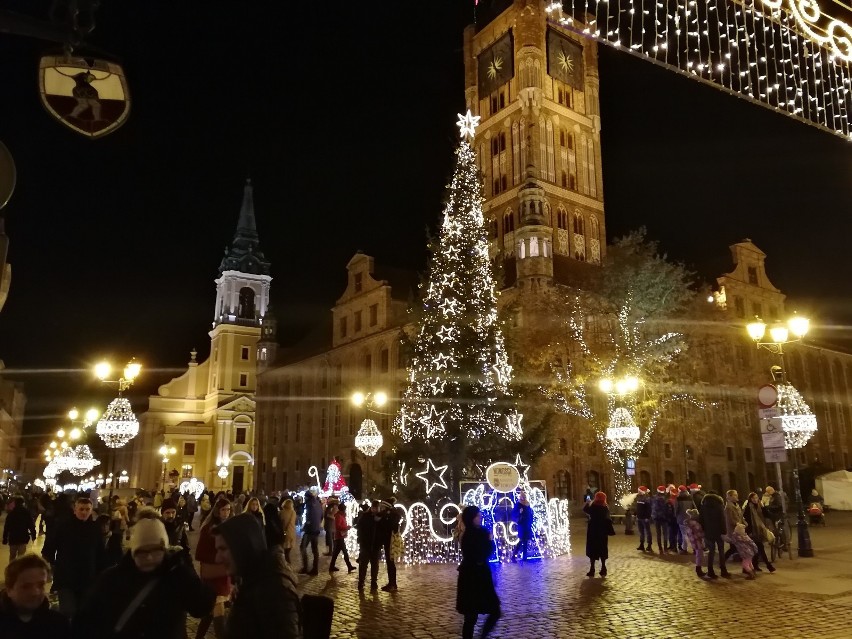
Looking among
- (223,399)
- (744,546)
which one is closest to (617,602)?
(744,546)

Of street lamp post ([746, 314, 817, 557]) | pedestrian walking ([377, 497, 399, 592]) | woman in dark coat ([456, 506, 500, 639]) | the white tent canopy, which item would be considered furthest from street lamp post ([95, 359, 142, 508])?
the white tent canopy

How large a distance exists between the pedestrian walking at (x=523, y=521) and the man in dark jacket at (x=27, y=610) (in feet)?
44.9

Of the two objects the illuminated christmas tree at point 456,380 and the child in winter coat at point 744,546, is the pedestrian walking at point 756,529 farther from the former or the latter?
the illuminated christmas tree at point 456,380

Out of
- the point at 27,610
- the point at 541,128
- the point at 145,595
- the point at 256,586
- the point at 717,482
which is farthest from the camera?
the point at 541,128

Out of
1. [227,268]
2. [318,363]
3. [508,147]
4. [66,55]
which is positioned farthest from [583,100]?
[66,55]

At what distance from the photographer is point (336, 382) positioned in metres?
58.0

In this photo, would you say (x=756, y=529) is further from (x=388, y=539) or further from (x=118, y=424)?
(x=118, y=424)

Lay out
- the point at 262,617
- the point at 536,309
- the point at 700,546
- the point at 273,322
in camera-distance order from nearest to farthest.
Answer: the point at 262,617 < the point at 700,546 < the point at 536,309 < the point at 273,322

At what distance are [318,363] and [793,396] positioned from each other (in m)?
47.6

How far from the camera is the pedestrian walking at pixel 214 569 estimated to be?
6895 millimetres

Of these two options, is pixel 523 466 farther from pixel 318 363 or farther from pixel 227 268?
pixel 227 268

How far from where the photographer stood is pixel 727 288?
2008 inches

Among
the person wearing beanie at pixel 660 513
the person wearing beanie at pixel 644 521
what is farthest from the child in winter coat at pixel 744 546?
the person wearing beanie at pixel 644 521

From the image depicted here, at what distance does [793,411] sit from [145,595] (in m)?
17.0
